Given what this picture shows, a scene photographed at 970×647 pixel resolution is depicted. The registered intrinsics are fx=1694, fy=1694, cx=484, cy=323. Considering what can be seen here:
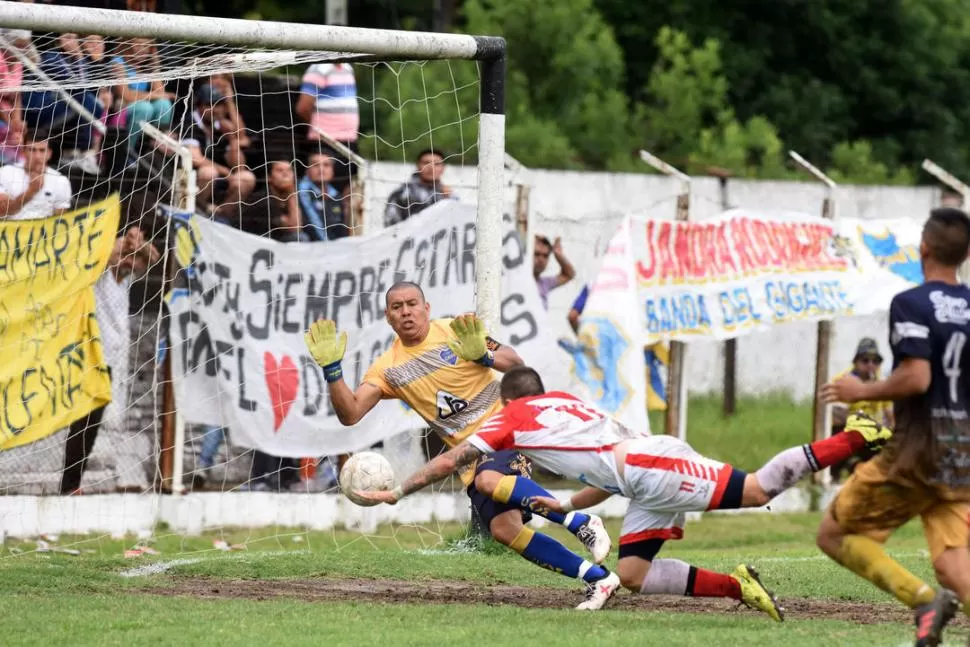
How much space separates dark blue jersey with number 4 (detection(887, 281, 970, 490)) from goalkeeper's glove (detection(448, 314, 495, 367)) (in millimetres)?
3168

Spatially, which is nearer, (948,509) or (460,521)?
(948,509)

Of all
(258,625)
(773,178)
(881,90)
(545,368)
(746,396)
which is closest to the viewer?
(258,625)

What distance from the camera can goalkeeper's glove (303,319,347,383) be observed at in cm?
1003

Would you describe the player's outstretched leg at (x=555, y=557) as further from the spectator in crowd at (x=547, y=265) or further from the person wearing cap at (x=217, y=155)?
the spectator in crowd at (x=547, y=265)

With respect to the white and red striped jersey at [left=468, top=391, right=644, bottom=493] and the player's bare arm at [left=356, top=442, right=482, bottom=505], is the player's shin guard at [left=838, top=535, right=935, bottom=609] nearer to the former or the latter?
the white and red striped jersey at [left=468, top=391, right=644, bottom=493]

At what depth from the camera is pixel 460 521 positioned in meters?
14.3

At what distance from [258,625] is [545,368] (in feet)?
22.2

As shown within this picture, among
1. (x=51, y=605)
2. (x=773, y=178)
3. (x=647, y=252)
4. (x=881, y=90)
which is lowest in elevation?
(x=51, y=605)

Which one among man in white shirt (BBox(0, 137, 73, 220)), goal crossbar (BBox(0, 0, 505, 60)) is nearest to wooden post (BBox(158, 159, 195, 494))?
man in white shirt (BBox(0, 137, 73, 220))

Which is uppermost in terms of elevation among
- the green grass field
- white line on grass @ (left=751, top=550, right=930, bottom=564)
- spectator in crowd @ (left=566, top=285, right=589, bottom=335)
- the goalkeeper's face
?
spectator in crowd @ (left=566, top=285, right=589, bottom=335)

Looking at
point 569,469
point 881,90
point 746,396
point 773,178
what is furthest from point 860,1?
point 569,469

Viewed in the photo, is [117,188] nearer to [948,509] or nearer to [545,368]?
[545,368]

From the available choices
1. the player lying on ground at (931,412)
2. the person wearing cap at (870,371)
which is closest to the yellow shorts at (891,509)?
the player lying on ground at (931,412)

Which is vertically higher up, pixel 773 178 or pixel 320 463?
pixel 773 178
